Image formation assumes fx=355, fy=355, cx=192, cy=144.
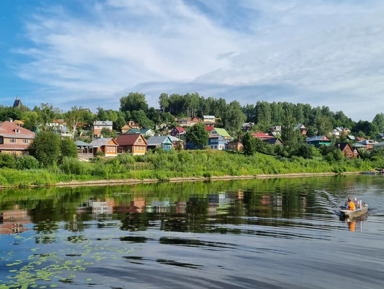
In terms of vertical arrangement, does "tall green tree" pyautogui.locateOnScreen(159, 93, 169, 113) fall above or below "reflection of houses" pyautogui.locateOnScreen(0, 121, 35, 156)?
above

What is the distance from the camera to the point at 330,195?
41750 millimetres

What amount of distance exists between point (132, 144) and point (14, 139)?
25351 mm

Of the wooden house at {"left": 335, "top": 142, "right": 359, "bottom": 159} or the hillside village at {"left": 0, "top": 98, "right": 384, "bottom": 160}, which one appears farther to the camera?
the wooden house at {"left": 335, "top": 142, "right": 359, "bottom": 159}

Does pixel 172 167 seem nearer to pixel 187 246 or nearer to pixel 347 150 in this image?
pixel 187 246

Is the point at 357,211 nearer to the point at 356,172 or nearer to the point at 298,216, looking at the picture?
the point at 298,216

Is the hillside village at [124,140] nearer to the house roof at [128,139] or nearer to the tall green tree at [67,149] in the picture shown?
the house roof at [128,139]

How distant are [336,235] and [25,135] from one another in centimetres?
5768

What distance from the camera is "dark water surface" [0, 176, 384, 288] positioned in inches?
521

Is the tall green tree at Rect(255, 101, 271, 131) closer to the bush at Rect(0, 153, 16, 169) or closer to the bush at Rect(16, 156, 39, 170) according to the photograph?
the bush at Rect(16, 156, 39, 170)

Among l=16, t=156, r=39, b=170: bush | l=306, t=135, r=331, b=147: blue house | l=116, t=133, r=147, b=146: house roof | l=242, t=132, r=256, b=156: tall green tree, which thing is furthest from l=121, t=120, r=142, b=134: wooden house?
l=16, t=156, r=39, b=170: bush

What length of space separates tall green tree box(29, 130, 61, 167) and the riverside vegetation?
1373 millimetres

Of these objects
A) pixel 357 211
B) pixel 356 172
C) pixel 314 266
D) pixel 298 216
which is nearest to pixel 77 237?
pixel 314 266

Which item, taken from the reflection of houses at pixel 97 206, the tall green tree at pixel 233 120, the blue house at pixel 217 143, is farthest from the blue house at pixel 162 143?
the reflection of houses at pixel 97 206

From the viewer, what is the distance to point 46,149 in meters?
56.0
